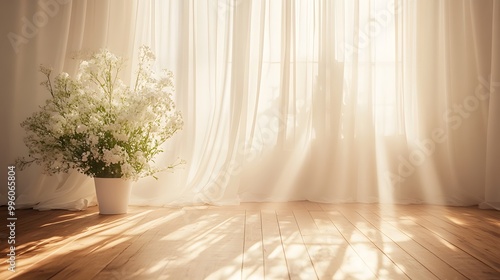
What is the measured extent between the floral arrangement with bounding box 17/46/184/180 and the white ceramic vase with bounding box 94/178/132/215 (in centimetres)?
4

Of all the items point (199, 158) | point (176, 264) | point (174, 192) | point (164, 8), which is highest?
point (164, 8)

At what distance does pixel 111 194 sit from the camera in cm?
326

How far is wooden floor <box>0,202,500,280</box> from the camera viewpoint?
1864 millimetres

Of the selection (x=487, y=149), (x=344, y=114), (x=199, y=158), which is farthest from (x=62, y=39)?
(x=487, y=149)

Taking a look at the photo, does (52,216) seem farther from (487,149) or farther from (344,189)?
(487,149)

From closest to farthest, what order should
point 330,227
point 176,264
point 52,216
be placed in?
point 176,264
point 330,227
point 52,216

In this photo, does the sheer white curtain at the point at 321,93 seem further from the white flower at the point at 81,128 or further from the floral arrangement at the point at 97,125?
the white flower at the point at 81,128

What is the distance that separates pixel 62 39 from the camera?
12.2ft

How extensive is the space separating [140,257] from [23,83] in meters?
2.25

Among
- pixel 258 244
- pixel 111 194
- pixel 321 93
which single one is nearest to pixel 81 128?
pixel 111 194

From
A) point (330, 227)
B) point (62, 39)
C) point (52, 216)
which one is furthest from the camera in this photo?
point (62, 39)

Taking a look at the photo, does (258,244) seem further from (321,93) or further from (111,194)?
(321,93)

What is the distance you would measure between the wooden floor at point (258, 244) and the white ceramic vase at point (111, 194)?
0.10m

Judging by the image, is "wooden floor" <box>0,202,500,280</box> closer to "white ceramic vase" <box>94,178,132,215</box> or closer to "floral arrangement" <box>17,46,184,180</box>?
"white ceramic vase" <box>94,178,132,215</box>
